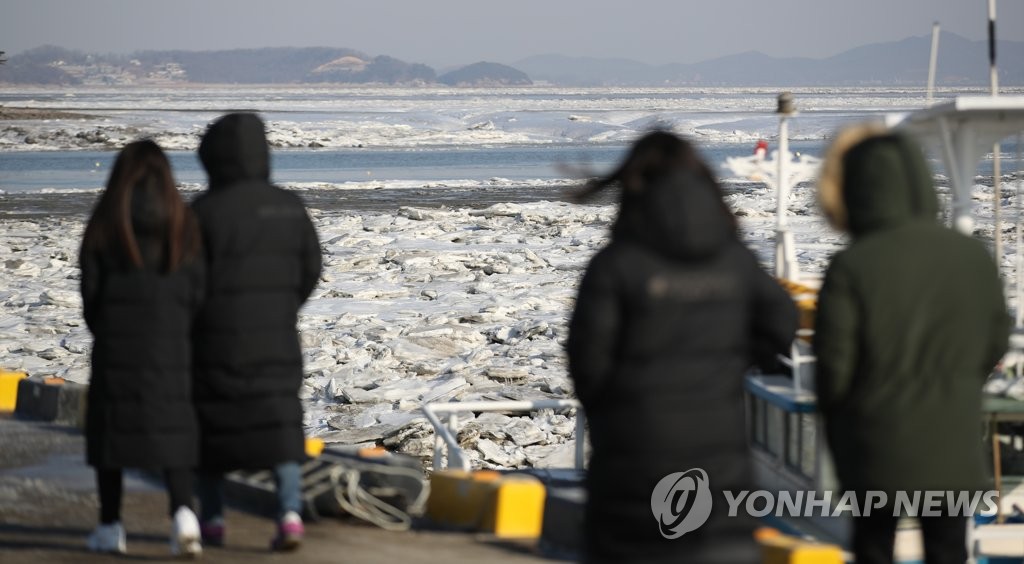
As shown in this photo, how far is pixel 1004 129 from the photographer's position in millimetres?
7617

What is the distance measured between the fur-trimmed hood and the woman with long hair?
99.5 inches

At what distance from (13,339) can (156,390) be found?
1198 cm

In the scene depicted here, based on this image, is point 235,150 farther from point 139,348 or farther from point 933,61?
point 933,61

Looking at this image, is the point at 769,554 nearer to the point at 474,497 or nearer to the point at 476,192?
the point at 474,497

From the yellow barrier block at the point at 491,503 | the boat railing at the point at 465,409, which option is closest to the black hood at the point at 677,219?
the yellow barrier block at the point at 491,503

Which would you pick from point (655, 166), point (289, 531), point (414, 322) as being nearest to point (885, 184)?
point (655, 166)

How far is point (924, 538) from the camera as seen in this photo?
420 cm

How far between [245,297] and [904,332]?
2.59 meters

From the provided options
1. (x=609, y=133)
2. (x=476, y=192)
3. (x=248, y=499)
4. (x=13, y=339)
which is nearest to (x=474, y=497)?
(x=248, y=499)

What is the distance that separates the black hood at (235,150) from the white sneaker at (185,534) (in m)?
1.27

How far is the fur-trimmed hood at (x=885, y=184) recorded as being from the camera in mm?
3939

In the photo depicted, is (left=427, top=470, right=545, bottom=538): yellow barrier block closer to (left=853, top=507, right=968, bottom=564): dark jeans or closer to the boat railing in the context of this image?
the boat railing

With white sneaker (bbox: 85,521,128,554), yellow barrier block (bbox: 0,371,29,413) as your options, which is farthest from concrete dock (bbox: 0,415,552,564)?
yellow barrier block (bbox: 0,371,29,413)

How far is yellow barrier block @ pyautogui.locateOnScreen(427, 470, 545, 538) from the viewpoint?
668 cm
